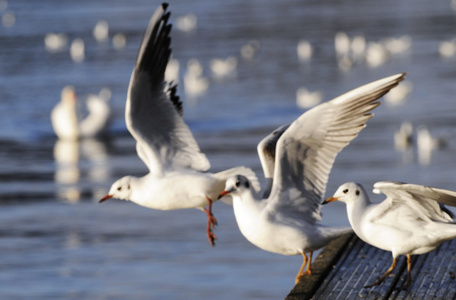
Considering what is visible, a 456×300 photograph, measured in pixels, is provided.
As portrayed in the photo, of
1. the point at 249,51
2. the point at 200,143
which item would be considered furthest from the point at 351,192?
the point at 249,51

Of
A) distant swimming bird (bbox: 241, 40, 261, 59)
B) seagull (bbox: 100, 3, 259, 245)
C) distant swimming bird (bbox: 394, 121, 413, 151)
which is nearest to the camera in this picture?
seagull (bbox: 100, 3, 259, 245)

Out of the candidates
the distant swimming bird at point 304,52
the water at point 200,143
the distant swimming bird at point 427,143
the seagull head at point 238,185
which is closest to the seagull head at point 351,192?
the seagull head at point 238,185

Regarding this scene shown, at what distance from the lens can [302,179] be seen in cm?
623

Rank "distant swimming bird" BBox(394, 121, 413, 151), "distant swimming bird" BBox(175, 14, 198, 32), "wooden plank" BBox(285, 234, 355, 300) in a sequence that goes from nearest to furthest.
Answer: "wooden plank" BBox(285, 234, 355, 300) < "distant swimming bird" BBox(394, 121, 413, 151) < "distant swimming bird" BBox(175, 14, 198, 32)

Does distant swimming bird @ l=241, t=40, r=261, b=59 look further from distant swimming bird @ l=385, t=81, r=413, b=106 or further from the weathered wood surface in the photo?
the weathered wood surface

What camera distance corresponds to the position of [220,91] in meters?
21.2

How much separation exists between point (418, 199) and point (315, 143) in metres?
0.72

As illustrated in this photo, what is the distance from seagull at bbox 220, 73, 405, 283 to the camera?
236 inches

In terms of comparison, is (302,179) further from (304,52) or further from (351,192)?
(304,52)

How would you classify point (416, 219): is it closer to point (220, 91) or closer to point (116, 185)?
point (116, 185)

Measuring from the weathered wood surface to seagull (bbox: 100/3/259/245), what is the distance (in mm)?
773

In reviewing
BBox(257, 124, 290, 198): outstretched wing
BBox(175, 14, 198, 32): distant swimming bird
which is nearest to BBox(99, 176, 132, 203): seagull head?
BBox(257, 124, 290, 198): outstretched wing

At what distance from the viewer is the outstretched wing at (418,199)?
5586 mm

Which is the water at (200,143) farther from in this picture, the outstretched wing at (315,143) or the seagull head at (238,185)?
the seagull head at (238,185)
